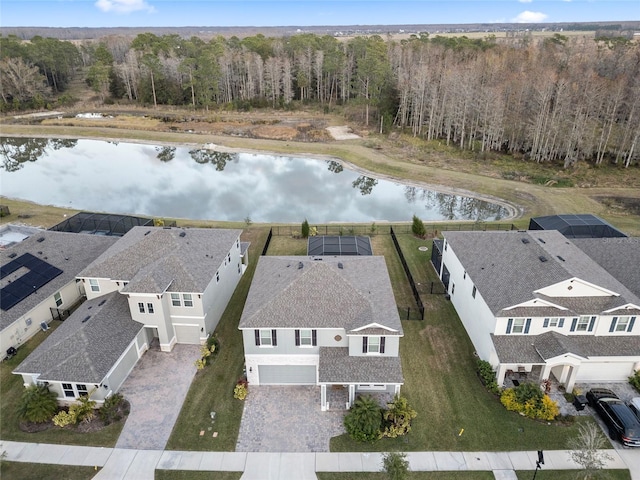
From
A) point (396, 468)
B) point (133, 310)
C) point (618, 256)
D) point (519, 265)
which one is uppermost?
point (519, 265)

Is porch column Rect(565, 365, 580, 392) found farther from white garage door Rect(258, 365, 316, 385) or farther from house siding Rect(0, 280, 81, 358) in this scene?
house siding Rect(0, 280, 81, 358)

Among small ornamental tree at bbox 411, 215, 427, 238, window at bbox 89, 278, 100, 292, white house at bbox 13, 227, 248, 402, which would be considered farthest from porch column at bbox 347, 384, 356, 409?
small ornamental tree at bbox 411, 215, 427, 238

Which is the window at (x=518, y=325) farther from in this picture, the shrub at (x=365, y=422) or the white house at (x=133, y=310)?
the white house at (x=133, y=310)

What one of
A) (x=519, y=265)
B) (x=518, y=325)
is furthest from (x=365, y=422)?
(x=519, y=265)

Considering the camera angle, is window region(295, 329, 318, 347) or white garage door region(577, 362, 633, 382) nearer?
window region(295, 329, 318, 347)

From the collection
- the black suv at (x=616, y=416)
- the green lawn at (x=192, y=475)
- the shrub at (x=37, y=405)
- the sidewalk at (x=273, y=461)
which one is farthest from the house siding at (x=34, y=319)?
the black suv at (x=616, y=416)

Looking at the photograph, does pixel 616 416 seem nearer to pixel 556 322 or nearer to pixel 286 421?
pixel 556 322
